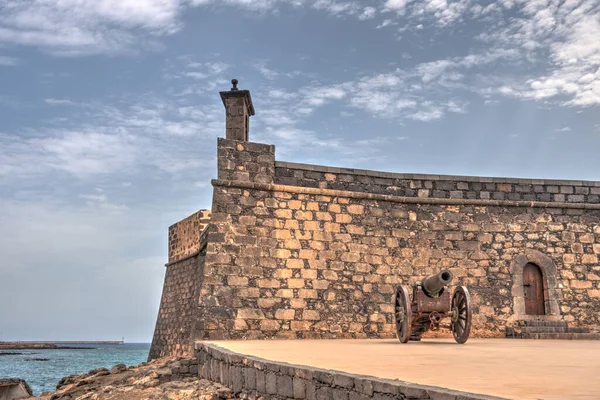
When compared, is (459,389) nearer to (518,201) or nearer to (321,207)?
(321,207)

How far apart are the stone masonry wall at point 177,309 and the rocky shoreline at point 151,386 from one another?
4224 millimetres

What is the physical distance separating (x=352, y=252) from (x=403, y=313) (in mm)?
2612

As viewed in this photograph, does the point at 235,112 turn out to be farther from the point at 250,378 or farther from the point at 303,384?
the point at 303,384

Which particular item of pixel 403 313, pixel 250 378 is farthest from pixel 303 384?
pixel 403 313

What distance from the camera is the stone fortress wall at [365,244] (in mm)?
10344

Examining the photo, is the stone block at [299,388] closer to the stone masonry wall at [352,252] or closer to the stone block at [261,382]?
the stone block at [261,382]

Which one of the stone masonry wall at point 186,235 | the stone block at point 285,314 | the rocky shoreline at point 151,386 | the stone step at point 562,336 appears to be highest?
the stone masonry wall at point 186,235

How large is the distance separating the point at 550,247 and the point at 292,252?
5365 mm

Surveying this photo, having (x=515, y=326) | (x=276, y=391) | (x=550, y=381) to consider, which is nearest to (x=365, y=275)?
(x=515, y=326)

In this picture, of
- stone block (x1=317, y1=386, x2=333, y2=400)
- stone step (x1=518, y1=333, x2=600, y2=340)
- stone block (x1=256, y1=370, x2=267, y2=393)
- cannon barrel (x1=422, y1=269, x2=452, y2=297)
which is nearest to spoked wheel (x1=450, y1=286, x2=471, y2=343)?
cannon barrel (x1=422, y1=269, x2=452, y2=297)

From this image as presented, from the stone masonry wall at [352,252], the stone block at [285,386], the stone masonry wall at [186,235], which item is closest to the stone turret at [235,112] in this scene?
the stone masonry wall at [352,252]

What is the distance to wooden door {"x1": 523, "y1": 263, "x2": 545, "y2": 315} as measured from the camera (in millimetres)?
12000

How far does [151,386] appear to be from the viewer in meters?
7.74

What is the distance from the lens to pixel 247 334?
10055mm
